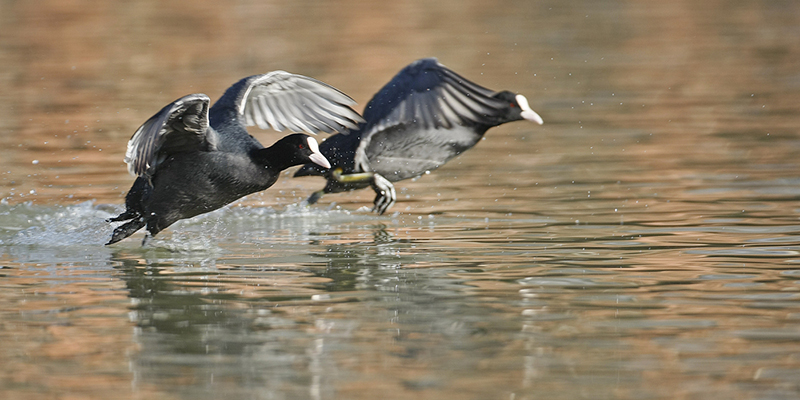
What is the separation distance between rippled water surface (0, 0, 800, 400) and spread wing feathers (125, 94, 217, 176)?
59 centimetres

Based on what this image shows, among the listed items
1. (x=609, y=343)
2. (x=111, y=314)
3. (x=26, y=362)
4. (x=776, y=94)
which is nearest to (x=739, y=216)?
(x=609, y=343)

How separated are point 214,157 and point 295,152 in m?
0.45

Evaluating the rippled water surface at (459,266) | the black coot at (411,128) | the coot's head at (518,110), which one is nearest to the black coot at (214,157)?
the rippled water surface at (459,266)

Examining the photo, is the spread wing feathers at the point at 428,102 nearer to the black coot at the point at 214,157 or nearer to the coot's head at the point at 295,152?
the black coot at the point at 214,157

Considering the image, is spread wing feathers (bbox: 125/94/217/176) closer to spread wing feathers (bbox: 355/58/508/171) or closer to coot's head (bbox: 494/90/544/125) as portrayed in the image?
spread wing feathers (bbox: 355/58/508/171)

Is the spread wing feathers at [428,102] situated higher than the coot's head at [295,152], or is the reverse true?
the spread wing feathers at [428,102]

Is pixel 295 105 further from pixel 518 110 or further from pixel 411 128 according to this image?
pixel 518 110

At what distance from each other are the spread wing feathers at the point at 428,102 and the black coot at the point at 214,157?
349 millimetres

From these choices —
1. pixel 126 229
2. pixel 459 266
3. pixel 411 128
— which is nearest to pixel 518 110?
pixel 411 128

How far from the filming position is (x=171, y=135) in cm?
616

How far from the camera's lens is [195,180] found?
20.6 ft

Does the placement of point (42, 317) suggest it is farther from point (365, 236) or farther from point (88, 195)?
point (88, 195)

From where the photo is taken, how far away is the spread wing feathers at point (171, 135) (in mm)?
5488

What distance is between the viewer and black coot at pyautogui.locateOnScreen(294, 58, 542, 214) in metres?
7.05
